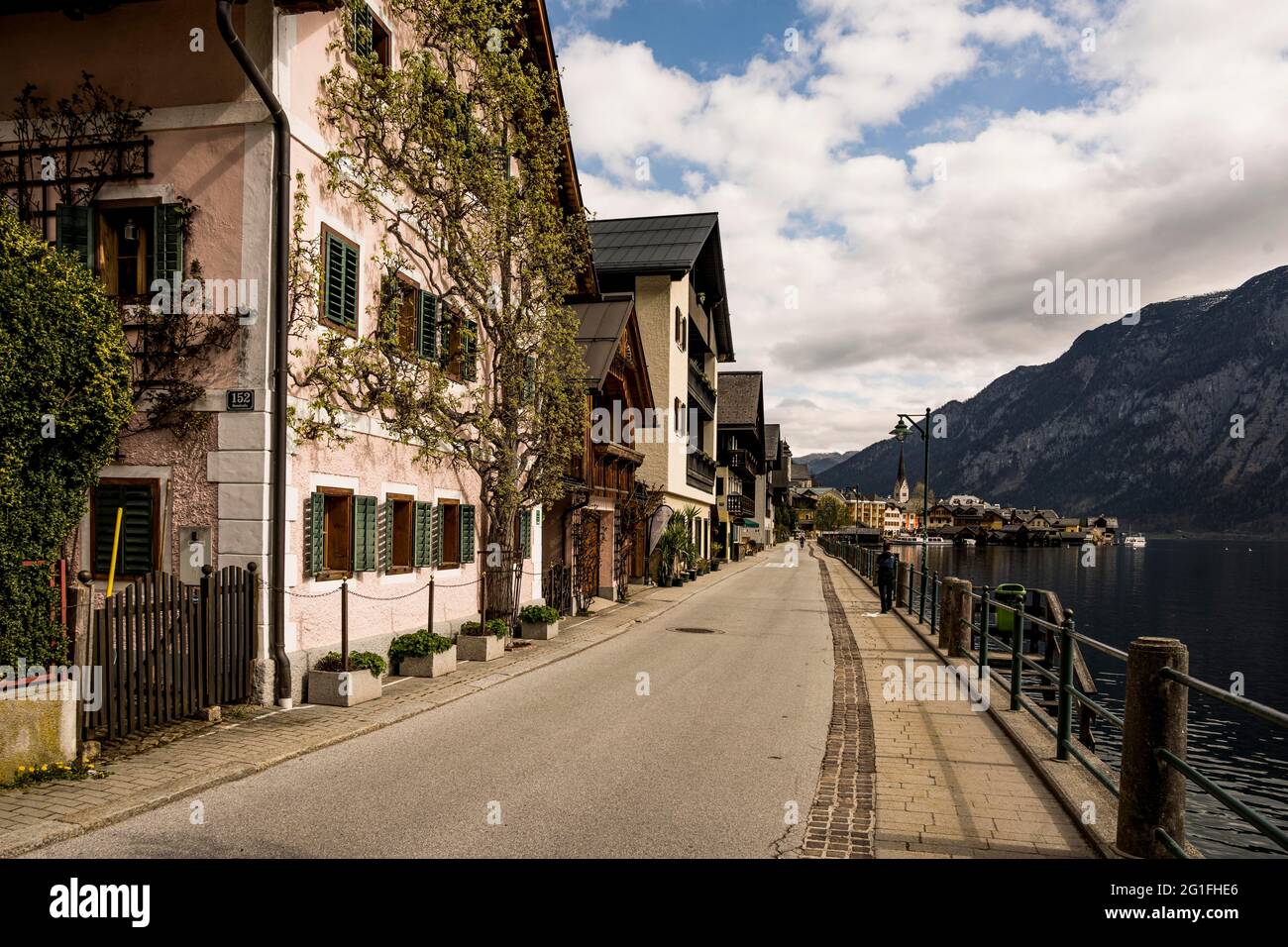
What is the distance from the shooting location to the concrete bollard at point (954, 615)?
16.3m

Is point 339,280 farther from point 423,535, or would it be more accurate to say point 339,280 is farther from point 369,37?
point 423,535

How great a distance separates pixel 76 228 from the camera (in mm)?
11227

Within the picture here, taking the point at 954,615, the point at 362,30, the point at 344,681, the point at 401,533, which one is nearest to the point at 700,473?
the point at 954,615

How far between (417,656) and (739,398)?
168 ft

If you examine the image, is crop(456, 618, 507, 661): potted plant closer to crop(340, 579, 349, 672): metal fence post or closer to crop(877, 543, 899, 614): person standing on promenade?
crop(340, 579, 349, 672): metal fence post

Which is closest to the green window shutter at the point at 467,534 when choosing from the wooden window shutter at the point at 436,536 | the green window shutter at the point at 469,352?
the wooden window shutter at the point at 436,536

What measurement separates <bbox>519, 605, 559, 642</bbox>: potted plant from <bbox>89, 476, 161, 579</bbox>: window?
8639 millimetres

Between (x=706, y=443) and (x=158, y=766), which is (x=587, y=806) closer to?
(x=158, y=766)

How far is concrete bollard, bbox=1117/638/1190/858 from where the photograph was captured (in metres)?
5.87

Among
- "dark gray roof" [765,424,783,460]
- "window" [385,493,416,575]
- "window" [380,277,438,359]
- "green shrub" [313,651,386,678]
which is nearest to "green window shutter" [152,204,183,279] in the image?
"window" [380,277,438,359]

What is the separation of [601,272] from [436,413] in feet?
82.4

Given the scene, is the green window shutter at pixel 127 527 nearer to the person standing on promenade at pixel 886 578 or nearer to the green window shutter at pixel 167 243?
the green window shutter at pixel 167 243
